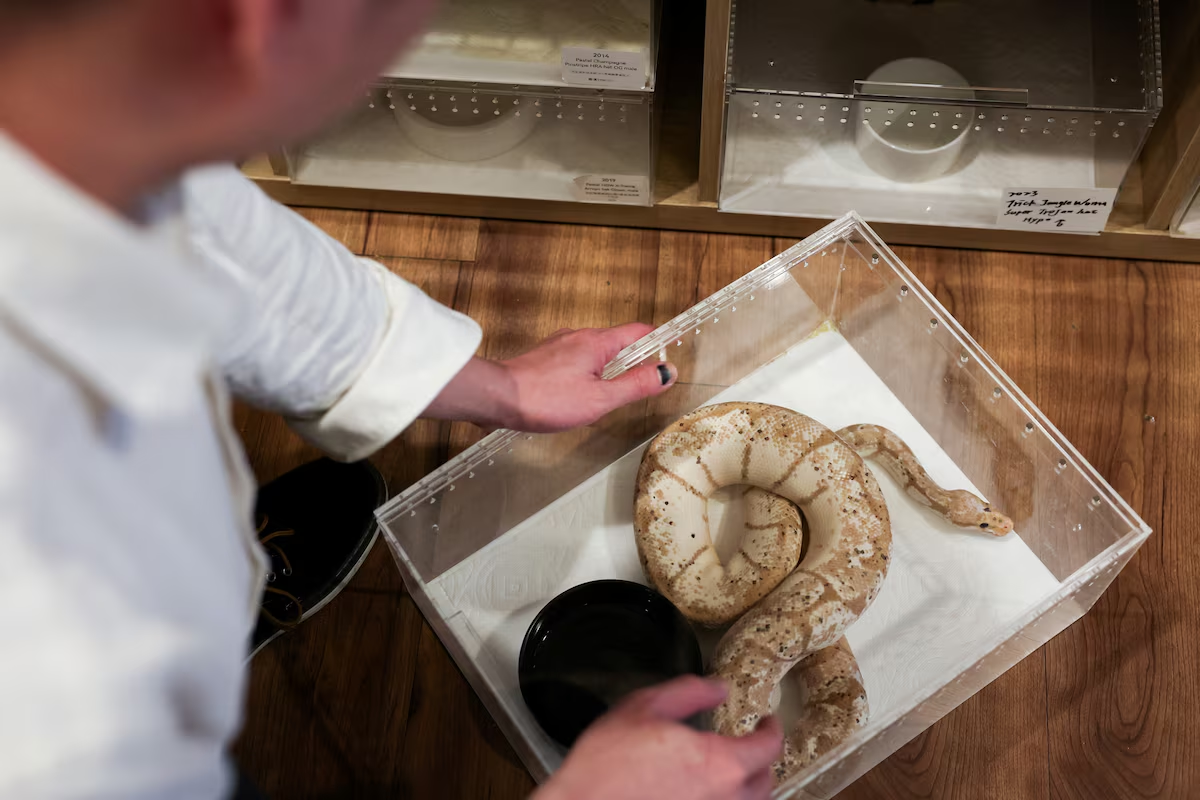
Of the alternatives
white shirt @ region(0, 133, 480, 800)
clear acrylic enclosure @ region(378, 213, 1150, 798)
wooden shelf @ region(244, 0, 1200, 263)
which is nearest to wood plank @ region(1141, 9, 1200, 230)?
wooden shelf @ region(244, 0, 1200, 263)

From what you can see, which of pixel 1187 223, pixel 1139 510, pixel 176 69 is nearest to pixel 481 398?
pixel 176 69

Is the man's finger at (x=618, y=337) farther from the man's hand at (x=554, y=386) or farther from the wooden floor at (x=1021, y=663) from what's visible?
the wooden floor at (x=1021, y=663)

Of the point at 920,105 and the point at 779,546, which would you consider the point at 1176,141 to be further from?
the point at 779,546

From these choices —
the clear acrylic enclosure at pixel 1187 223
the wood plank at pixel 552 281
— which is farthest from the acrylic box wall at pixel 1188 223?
the wood plank at pixel 552 281

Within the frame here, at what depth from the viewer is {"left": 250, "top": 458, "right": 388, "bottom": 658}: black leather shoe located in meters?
1.04

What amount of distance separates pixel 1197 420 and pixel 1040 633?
347mm

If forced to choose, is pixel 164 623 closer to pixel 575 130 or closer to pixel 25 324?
pixel 25 324

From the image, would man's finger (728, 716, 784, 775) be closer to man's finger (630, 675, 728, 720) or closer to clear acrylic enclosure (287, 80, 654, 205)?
man's finger (630, 675, 728, 720)

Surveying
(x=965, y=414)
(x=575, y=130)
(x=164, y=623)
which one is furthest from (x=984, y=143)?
(x=164, y=623)

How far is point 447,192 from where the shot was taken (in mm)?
1239

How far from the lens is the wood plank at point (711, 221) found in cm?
120

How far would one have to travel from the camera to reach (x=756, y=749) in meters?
0.68

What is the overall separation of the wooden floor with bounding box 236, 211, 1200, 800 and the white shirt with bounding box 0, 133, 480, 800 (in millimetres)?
547

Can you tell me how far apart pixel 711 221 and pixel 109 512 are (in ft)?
3.07
